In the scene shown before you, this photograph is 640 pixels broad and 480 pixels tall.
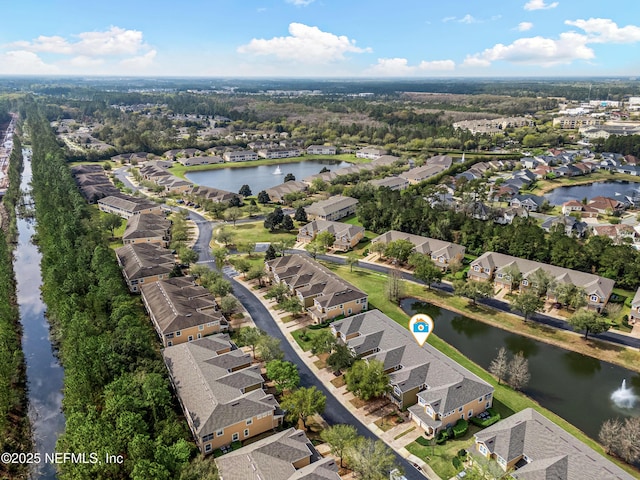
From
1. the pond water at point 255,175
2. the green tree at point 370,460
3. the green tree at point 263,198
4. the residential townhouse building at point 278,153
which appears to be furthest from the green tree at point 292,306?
the residential townhouse building at point 278,153

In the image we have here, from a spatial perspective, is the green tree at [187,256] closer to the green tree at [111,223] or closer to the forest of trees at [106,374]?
the forest of trees at [106,374]

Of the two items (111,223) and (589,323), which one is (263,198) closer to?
(111,223)

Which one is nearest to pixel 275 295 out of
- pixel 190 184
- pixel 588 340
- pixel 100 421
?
pixel 100 421

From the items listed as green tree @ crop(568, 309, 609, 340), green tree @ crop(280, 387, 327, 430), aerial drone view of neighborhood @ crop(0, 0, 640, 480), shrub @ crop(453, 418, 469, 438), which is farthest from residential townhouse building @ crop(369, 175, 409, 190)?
green tree @ crop(280, 387, 327, 430)

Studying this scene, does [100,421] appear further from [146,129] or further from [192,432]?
[146,129]

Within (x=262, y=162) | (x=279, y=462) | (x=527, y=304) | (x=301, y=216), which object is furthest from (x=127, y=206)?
(x=527, y=304)
